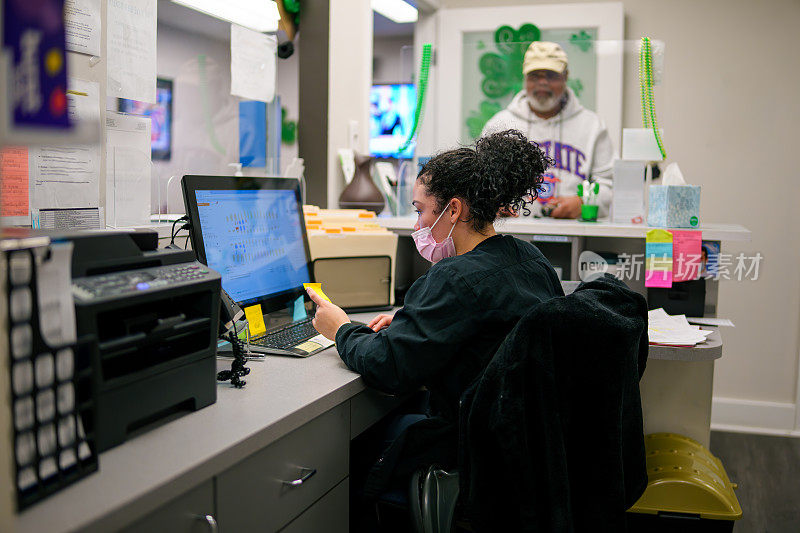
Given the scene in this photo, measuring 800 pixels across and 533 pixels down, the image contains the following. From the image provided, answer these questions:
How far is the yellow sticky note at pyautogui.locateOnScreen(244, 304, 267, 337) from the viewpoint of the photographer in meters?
1.71

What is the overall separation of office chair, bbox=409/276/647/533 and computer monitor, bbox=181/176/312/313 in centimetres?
69

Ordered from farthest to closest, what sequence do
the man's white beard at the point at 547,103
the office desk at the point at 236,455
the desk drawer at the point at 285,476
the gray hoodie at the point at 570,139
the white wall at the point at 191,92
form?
1. the white wall at the point at 191,92
2. the man's white beard at the point at 547,103
3. the gray hoodie at the point at 570,139
4. the desk drawer at the point at 285,476
5. the office desk at the point at 236,455

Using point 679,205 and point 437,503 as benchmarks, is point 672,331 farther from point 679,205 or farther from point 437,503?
point 437,503

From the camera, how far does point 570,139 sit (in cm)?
327

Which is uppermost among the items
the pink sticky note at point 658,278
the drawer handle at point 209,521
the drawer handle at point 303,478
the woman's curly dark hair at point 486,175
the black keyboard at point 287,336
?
the woman's curly dark hair at point 486,175

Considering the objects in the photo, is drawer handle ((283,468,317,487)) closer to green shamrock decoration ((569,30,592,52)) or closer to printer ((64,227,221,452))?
printer ((64,227,221,452))

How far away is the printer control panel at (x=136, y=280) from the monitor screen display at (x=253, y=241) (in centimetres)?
41

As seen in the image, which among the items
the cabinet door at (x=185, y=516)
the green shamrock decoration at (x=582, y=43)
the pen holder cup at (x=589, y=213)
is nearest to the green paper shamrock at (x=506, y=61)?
the green shamrock decoration at (x=582, y=43)

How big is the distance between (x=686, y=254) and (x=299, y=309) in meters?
1.19

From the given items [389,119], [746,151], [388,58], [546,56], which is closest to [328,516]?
[546,56]

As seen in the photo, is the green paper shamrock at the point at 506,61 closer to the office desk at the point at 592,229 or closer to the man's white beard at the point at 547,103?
the man's white beard at the point at 547,103

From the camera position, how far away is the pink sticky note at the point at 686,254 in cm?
215

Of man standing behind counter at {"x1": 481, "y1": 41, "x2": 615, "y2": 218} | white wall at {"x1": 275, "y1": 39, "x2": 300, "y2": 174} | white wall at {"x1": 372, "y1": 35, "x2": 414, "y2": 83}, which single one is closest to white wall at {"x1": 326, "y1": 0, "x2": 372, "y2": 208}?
white wall at {"x1": 275, "y1": 39, "x2": 300, "y2": 174}

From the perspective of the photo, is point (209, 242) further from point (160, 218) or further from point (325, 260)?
point (325, 260)
